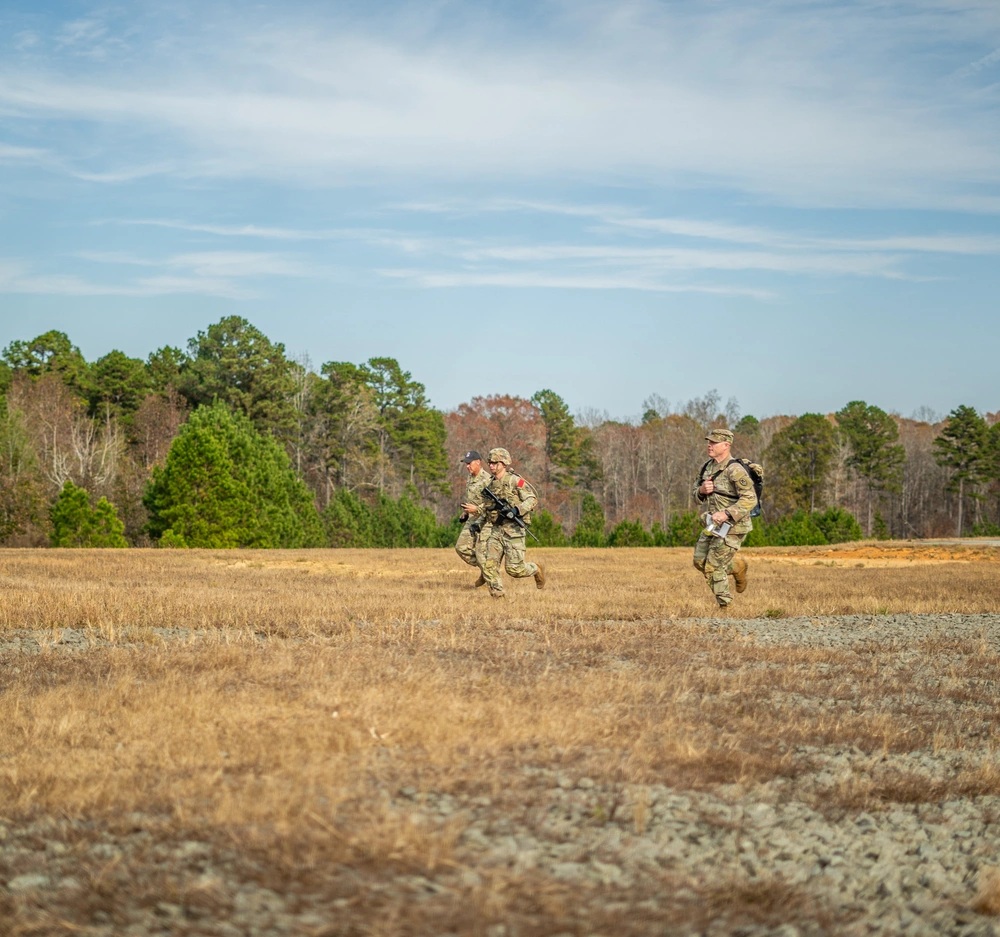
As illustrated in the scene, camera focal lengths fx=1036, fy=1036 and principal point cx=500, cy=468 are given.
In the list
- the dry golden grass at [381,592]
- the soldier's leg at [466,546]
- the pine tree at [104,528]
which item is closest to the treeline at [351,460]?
the pine tree at [104,528]

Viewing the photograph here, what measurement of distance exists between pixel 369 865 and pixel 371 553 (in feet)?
97.8

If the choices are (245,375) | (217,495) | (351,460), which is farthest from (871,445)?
(217,495)

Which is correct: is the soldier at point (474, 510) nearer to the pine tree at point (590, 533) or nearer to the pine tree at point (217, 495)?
the pine tree at point (217, 495)

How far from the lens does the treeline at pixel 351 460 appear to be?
4518cm

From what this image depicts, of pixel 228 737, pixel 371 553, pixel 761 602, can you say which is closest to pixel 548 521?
pixel 371 553

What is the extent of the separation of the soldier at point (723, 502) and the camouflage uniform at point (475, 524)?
331 centimetres

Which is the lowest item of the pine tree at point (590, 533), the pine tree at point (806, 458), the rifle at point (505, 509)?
the pine tree at point (590, 533)

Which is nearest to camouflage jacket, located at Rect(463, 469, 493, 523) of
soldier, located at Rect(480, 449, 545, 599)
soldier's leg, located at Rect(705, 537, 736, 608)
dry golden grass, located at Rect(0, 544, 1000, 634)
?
soldier, located at Rect(480, 449, 545, 599)

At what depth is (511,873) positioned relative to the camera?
4129 mm

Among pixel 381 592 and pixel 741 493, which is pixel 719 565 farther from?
pixel 381 592

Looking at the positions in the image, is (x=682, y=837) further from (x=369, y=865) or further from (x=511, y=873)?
(x=369, y=865)

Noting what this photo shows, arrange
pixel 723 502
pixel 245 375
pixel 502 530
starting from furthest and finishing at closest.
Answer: pixel 245 375, pixel 502 530, pixel 723 502

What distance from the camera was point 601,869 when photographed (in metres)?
4.26

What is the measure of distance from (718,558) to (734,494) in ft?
2.88
